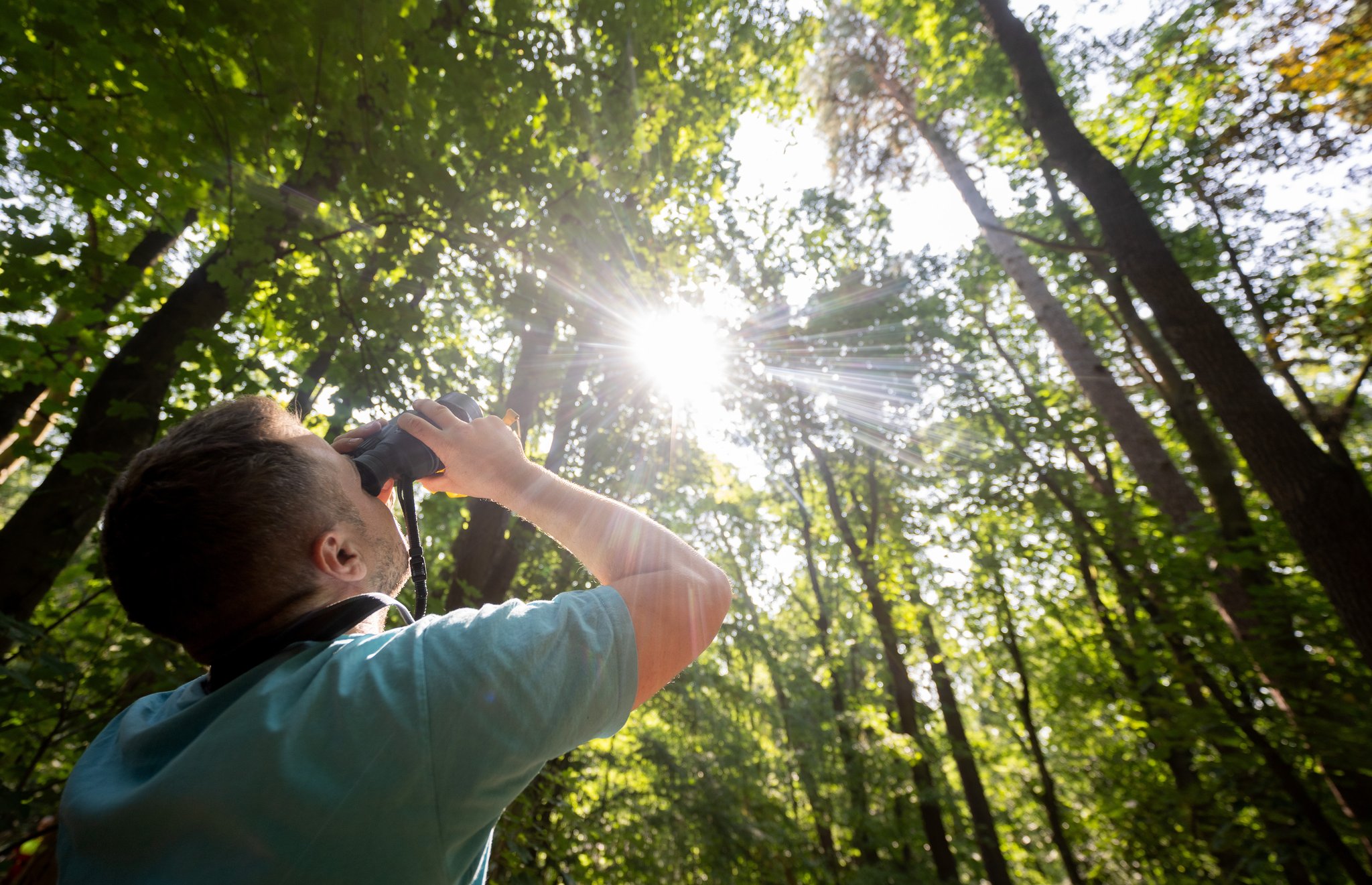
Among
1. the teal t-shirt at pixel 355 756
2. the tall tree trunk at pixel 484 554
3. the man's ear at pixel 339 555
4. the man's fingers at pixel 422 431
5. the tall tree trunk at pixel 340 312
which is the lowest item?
the teal t-shirt at pixel 355 756

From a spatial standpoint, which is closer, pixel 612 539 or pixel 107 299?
pixel 612 539

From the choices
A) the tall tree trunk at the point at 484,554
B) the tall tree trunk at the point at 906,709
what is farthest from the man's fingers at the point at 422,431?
the tall tree trunk at the point at 906,709

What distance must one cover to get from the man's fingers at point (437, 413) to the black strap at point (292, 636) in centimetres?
41

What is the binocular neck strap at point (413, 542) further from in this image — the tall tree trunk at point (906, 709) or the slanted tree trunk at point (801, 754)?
the slanted tree trunk at point (801, 754)

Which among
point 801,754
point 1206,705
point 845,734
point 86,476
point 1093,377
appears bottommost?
point 801,754

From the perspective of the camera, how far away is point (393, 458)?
1146 millimetres

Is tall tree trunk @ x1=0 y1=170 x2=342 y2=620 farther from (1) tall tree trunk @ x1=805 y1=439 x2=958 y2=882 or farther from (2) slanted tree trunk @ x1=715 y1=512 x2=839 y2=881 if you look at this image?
(1) tall tree trunk @ x1=805 y1=439 x2=958 y2=882

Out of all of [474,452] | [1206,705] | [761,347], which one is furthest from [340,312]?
[761,347]

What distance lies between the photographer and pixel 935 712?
995 cm

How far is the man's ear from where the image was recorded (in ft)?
3.16

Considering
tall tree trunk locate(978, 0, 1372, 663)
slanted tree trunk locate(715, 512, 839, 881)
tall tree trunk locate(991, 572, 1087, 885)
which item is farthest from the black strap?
tall tree trunk locate(991, 572, 1087, 885)

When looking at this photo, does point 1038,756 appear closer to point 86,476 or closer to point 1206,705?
point 1206,705

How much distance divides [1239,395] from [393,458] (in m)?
4.55

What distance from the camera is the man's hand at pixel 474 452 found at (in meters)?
1.17
